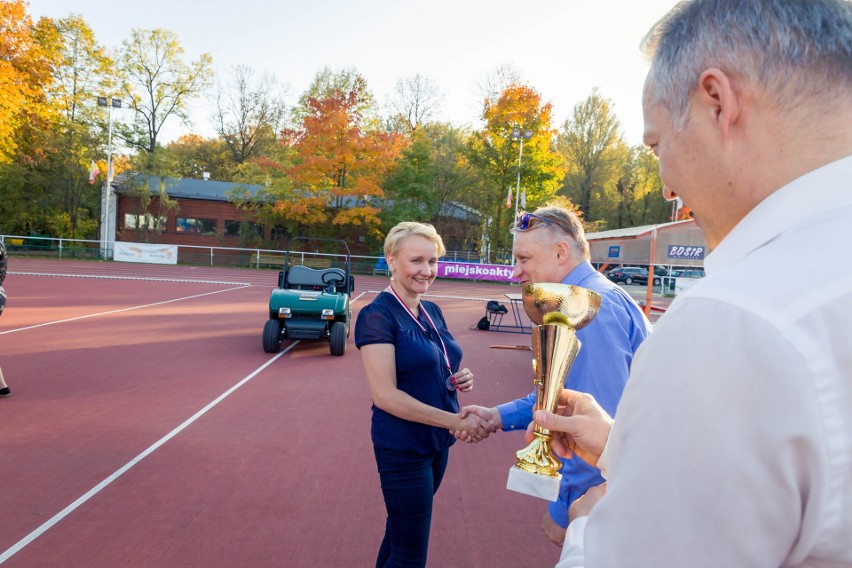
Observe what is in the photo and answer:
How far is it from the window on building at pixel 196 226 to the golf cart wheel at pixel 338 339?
3086 cm

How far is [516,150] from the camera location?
1346 inches

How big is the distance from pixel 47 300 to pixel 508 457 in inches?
567

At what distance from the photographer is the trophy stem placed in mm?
1493

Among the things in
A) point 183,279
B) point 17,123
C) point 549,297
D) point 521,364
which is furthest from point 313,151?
point 549,297

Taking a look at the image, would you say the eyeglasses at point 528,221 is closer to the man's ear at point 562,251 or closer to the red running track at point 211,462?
the man's ear at point 562,251

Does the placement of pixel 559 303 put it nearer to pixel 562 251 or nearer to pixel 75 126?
pixel 562 251

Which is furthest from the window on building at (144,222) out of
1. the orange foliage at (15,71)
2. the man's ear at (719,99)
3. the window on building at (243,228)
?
the man's ear at (719,99)

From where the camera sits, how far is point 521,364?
398 inches

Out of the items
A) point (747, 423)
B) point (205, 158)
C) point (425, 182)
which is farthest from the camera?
point (205, 158)

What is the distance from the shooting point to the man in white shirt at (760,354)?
547mm

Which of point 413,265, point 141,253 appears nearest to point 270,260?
point 141,253

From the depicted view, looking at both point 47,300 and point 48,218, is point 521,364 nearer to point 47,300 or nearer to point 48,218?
point 47,300

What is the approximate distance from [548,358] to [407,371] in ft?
4.49

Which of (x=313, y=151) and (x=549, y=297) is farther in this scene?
(x=313, y=151)
